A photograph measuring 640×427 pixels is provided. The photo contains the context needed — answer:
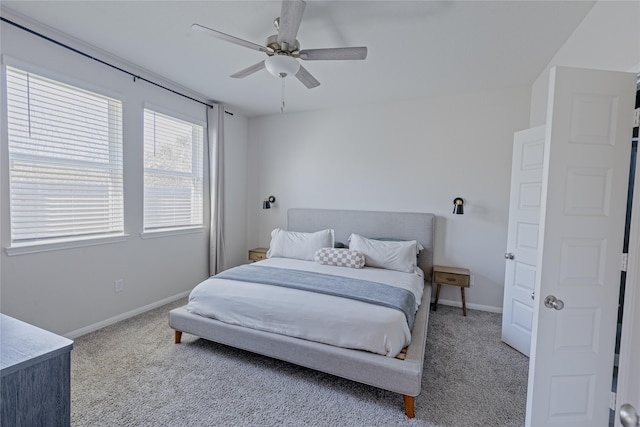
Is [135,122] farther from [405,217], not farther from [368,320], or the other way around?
[405,217]

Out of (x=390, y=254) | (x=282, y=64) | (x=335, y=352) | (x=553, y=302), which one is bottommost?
(x=335, y=352)

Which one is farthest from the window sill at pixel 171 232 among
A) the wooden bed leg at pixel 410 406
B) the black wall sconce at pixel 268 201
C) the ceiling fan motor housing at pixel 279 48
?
the wooden bed leg at pixel 410 406

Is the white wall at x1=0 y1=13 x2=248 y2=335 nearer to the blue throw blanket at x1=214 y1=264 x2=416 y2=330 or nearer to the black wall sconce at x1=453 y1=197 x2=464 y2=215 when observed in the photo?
the blue throw blanket at x1=214 y1=264 x2=416 y2=330

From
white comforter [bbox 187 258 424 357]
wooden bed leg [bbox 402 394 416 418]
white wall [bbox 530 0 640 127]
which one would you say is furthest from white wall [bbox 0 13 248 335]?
white wall [bbox 530 0 640 127]

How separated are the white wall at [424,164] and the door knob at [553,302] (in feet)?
7.62

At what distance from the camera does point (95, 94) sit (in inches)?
108

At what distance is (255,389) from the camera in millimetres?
2029

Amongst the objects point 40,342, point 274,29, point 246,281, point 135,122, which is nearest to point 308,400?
point 246,281

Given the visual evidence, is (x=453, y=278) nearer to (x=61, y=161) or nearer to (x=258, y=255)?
(x=258, y=255)

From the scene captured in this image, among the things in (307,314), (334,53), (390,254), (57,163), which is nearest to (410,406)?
(307,314)

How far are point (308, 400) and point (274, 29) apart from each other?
285 cm

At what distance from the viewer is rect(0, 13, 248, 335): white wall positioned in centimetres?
226

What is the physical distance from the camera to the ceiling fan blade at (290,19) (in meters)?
1.58

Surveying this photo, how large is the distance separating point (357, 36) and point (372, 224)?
2.33 metres
